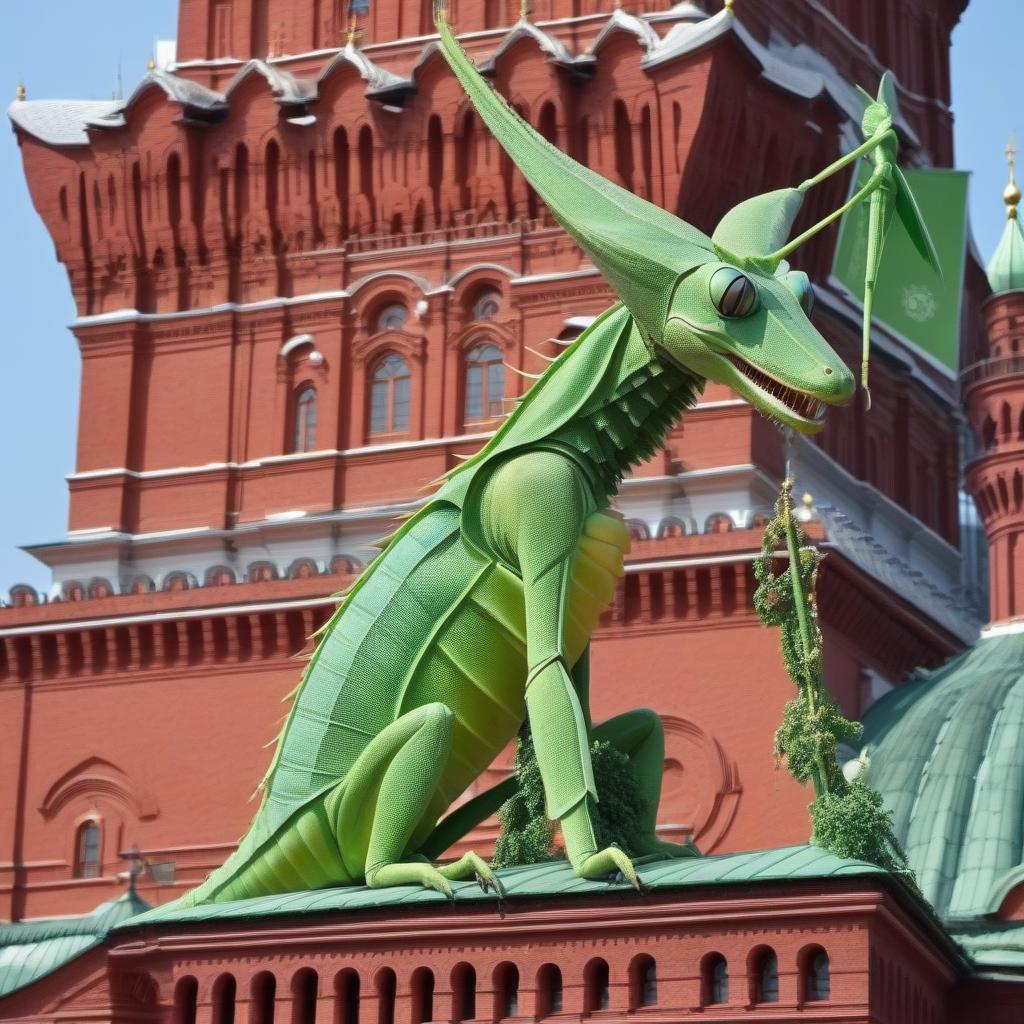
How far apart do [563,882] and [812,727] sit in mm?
1916

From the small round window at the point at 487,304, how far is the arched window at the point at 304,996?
18.6 meters

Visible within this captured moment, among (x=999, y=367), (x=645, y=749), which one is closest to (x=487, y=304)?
(x=999, y=367)

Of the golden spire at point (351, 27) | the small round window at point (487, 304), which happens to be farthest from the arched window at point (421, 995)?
the golden spire at point (351, 27)

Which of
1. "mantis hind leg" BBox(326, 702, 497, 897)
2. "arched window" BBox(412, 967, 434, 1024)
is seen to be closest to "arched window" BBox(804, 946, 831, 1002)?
"mantis hind leg" BBox(326, 702, 497, 897)

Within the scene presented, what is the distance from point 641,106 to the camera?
1433 inches

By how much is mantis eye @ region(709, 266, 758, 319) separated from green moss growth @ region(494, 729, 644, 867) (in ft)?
9.25

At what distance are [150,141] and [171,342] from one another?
247 cm

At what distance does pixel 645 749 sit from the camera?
65.2 ft

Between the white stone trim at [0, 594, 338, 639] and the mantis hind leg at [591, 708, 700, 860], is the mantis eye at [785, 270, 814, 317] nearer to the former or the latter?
the mantis hind leg at [591, 708, 700, 860]

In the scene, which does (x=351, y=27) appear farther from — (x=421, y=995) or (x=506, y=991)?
(x=506, y=991)

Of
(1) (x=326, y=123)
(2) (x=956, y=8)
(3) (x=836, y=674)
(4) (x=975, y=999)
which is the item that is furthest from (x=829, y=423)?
(4) (x=975, y=999)

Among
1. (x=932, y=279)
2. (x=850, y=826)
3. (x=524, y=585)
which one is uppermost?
(x=932, y=279)

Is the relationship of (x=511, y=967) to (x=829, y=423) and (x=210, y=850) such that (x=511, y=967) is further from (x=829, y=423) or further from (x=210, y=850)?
(x=829, y=423)

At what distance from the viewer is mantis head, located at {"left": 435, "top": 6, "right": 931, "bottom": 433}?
1848 centimetres
